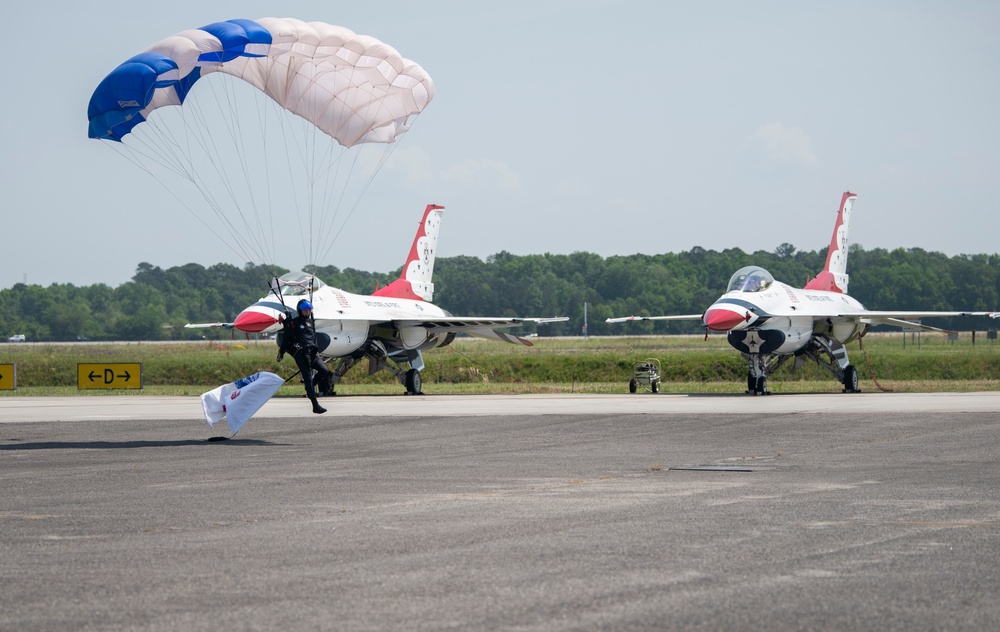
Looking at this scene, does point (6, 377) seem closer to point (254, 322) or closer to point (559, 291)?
point (254, 322)

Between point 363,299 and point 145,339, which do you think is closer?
point 363,299

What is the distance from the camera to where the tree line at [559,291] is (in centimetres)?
12781

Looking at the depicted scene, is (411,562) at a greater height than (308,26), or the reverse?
(308,26)

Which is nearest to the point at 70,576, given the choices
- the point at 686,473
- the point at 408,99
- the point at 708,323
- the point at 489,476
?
the point at 489,476

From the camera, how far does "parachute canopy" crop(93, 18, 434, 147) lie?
827 inches

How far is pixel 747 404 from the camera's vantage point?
91.0ft

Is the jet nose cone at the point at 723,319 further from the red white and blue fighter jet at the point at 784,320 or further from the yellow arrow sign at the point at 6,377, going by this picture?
the yellow arrow sign at the point at 6,377

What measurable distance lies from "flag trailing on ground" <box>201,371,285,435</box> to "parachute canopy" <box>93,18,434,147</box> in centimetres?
603

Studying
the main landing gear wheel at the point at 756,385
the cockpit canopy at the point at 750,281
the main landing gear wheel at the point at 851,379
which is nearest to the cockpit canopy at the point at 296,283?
the cockpit canopy at the point at 750,281

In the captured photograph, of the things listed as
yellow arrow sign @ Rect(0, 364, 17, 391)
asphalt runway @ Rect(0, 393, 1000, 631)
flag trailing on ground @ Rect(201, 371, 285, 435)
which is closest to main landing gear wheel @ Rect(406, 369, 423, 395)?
yellow arrow sign @ Rect(0, 364, 17, 391)

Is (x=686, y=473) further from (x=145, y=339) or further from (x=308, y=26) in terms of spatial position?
(x=145, y=339)

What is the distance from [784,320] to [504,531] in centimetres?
2685

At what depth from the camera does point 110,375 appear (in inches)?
1556

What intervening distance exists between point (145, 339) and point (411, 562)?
133 metres
